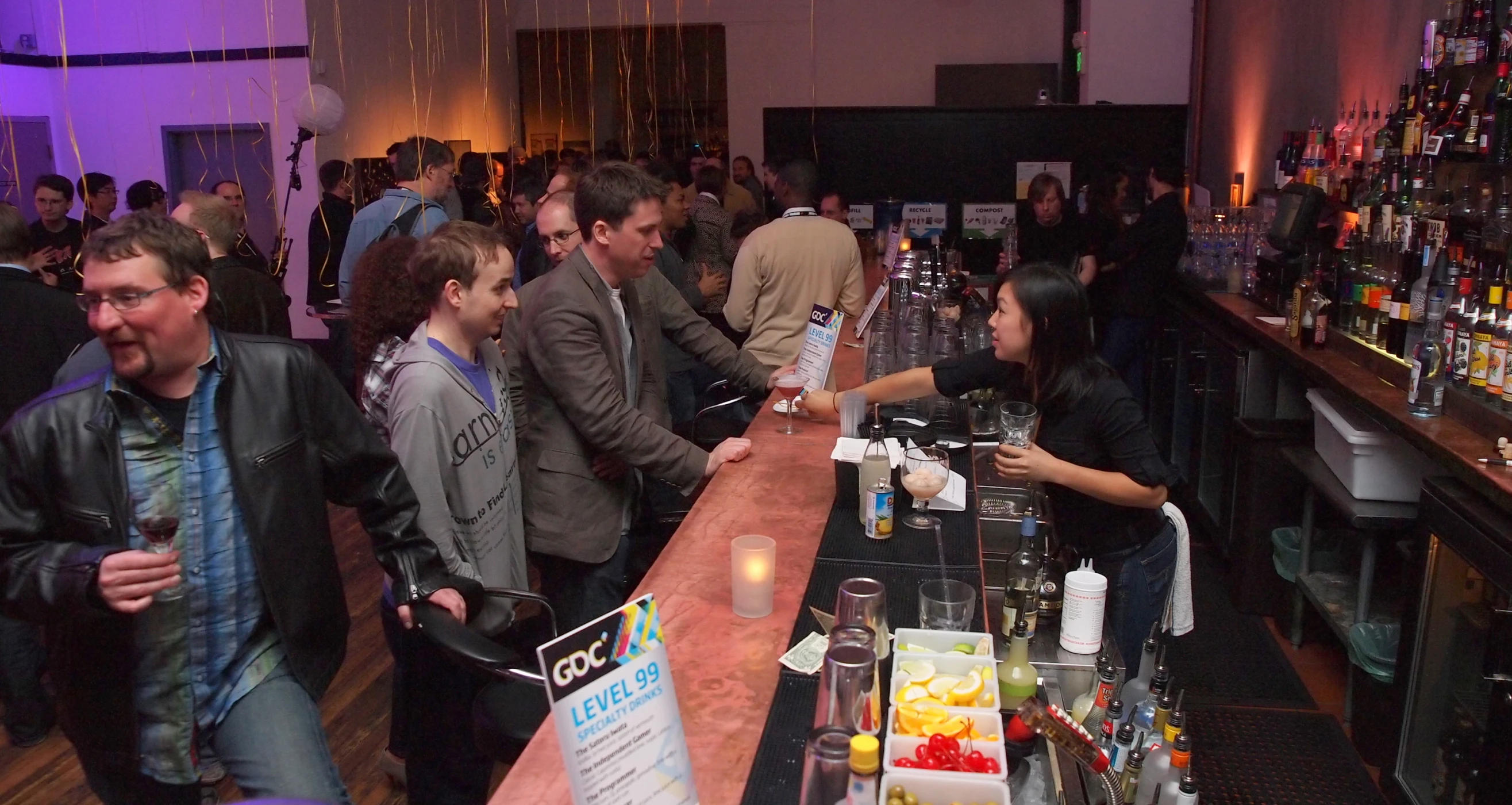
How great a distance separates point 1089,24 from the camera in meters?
8.84

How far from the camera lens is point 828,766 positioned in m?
1.28

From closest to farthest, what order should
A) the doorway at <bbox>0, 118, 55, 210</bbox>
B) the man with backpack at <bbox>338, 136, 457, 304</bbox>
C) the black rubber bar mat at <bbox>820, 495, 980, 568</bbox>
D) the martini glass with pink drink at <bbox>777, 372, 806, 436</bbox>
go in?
1. the black rubber bar mat at <bbox>820, 495, 980, 568</bbox>
2. the martini glass with pink drink at <bbox>777, 372, 806, 436</bbox>
3. the man with backpack at <bbox>338, 136, 457, 304</bbox>
4. the doorway at <bbox>0, 118, 55, 210</bbox>

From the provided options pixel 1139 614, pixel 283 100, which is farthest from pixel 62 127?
pixel 1139 614

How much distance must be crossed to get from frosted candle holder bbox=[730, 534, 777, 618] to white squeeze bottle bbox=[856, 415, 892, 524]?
0.45 m

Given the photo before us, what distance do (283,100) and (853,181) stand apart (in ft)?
14.1

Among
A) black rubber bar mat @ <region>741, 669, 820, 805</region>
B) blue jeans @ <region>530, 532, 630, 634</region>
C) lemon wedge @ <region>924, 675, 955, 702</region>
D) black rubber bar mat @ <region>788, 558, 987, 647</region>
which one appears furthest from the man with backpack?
lemon wedge @ <region>924, 675, 955, 702</region>

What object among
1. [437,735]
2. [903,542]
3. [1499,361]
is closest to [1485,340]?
[1499,361]

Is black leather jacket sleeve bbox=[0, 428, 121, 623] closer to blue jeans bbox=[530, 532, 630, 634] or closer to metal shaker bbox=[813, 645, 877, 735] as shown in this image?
metal shaker bbox=[813, 645, 877, 735]

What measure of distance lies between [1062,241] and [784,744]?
19.9 ft

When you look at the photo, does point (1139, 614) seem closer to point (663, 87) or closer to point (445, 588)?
point (445, 588)

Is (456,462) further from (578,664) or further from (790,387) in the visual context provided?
(578,664)

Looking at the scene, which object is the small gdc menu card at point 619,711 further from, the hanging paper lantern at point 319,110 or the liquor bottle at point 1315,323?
the hanging paper lantern at point 319,110

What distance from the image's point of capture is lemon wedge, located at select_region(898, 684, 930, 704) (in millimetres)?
1573

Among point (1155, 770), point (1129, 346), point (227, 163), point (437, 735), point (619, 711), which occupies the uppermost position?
point (227, 163)
